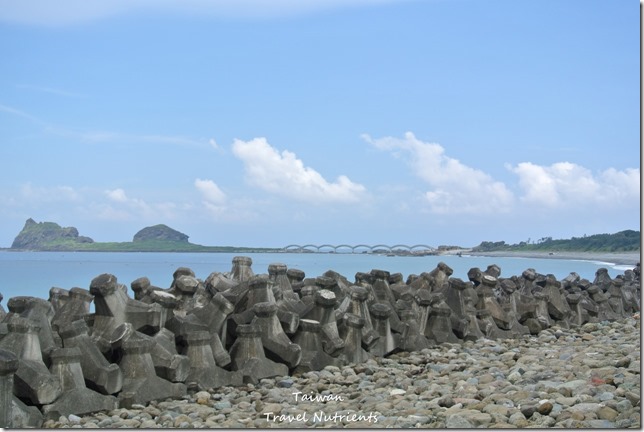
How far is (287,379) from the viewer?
752 centimetres

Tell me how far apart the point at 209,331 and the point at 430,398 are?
2204 millimetres

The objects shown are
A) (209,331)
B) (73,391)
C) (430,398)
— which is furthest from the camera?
(209,331)

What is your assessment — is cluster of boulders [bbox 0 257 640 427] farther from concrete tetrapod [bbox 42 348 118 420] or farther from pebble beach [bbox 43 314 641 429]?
pebble beach [bbox 43 314 641 429]

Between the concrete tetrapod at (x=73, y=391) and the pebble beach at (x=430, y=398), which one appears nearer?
the pebble beach at (x=430, y=398)

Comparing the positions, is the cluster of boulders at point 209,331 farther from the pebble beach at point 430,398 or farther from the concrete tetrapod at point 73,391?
the pebble beach at point 430,398

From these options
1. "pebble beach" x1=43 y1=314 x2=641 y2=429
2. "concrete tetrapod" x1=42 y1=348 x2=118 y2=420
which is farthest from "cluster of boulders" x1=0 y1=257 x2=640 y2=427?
"pebble beach" x1=43 y1=314 x2=641 y2=429

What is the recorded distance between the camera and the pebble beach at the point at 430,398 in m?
5.57


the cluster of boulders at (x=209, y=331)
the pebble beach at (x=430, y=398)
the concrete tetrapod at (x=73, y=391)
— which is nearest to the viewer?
the pebble beach at (x=430, y=398)

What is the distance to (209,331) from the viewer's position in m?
7.64

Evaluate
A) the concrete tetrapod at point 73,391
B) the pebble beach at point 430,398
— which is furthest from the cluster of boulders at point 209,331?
the pebble beach at point 430,398

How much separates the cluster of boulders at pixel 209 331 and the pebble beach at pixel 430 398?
0.17 meters

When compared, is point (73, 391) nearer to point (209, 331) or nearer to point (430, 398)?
point (209, 331)

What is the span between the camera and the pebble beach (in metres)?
5.57

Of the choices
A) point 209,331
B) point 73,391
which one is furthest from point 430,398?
point 73,391
